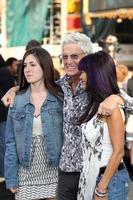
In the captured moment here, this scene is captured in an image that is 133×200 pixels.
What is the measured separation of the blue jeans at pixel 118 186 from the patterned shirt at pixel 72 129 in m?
0.31

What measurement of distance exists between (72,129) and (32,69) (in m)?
0.44

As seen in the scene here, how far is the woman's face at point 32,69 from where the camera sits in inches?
118

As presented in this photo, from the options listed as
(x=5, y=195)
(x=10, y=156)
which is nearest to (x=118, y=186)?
→ (x=10, y=156)

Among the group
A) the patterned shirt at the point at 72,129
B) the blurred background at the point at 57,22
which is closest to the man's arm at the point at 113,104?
the patterned shirt at the point at 72,129

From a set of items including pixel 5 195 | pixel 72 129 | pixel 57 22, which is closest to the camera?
pixel 72 129

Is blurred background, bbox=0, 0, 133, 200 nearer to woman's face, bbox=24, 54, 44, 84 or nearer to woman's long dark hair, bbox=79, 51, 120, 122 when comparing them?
woman's face, bbox=24, 54, 44, 84

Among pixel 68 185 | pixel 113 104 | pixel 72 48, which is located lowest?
pixel 68 185

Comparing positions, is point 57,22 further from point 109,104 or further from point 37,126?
point 109,104

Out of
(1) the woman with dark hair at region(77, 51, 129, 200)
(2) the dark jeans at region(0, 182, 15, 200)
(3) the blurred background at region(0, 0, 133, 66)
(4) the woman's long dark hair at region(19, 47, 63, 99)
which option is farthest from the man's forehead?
(3) the blurred background at region(0, 0, 133, 66)

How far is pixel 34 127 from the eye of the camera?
302cm

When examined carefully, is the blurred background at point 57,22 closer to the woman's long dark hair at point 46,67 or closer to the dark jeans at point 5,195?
the dark jeans at point 5,195

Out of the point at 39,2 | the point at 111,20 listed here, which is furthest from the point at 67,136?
the point at 111,20

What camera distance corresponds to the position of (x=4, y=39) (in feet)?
63.9

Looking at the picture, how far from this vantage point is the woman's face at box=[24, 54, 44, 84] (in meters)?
2.99
